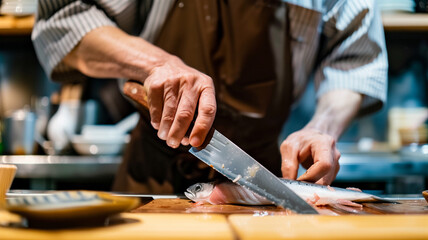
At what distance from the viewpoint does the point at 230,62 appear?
145cm

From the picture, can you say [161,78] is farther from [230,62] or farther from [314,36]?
[314,36]

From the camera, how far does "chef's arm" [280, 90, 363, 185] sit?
1.12 metres

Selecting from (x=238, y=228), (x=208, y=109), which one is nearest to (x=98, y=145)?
(x=208, y=109)

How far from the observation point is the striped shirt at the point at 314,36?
4.48 feet

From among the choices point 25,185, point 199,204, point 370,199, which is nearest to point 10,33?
point 25,185

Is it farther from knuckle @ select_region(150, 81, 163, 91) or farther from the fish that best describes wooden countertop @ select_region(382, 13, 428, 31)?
knuckle @ select_region(150, 81, 163, 91)

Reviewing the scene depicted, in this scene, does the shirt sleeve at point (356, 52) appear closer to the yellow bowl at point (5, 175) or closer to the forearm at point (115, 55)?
the forearm at point (115, 55)

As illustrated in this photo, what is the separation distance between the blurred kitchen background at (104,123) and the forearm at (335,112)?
0.77 meters

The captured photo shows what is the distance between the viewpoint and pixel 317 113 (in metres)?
1.45

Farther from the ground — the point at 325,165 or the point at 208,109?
the point at 208,109

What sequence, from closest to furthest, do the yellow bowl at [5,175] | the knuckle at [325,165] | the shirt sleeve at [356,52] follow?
A: the yellow bowl at [5,175] → the knuckle at [325,165] → the shirt sleeve at [356,52]

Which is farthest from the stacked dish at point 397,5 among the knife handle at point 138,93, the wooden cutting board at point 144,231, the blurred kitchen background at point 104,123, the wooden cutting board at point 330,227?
the wooden cutting board at point 144,231

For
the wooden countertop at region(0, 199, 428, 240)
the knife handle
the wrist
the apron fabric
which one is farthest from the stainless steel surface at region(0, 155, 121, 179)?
the wooden countertop at region(0, 199, 428, 240)

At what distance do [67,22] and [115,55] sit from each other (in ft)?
0.73
